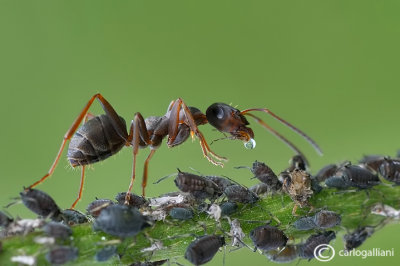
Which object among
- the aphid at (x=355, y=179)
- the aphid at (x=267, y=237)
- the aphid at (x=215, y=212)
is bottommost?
the aphid at (x=267, y=237)

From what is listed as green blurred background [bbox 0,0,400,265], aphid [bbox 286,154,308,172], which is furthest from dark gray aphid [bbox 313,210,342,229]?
green blurred background [bbox 0,0,400,265]

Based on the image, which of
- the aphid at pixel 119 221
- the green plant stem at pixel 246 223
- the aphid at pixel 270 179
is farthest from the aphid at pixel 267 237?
the aphid at pixel 119 221

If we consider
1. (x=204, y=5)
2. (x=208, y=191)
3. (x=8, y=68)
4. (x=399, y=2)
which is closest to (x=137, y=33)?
(x=204, y=5)

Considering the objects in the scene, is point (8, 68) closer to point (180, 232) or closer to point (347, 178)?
point (180, 232)

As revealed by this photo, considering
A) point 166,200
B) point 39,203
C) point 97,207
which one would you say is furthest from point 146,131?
point 39,203

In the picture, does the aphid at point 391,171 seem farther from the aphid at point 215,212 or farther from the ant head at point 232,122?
the ant head at point 232,122

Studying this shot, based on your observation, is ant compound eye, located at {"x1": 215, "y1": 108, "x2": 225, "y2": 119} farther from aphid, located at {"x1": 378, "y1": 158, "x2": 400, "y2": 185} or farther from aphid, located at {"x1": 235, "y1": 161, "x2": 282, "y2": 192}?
aphid, located at {"x1": 378, "y1": 158, "x2": 400, "y2": 185}

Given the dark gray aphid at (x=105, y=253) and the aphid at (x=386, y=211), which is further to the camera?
the aphid at (x=386, y=211)
